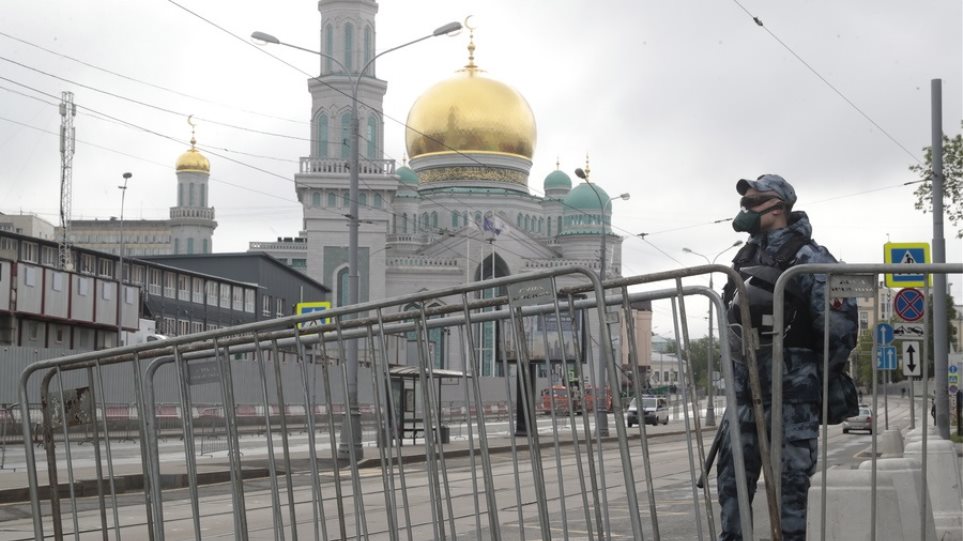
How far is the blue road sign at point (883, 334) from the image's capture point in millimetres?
4355

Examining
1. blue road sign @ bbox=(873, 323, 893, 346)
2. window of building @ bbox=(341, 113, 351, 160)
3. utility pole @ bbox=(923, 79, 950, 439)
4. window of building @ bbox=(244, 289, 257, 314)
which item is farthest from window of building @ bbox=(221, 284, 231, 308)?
blue road sign @ bbox=(873, 323, 893, 346)

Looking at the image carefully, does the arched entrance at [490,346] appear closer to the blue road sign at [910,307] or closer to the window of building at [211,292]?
the blue road sign at [910,307]

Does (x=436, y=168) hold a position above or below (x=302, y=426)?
above

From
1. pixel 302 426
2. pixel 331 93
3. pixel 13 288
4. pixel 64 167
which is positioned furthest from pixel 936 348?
pixel 64 167

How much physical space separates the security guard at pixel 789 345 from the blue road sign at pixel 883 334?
0.10m

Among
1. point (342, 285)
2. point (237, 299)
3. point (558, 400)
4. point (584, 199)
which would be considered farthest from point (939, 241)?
point (584, 199)

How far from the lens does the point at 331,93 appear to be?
7544cm

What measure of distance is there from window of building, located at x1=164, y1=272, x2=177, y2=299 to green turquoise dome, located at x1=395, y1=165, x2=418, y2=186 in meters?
31.3

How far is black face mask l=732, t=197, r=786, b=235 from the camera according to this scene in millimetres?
4879

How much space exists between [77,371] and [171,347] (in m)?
0.81

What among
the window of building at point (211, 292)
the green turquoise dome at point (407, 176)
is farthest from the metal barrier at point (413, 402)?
the green turquoise dome at point (407, 176)

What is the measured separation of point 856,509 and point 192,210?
110308 millimetres

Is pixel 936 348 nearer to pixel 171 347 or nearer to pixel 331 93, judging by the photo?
pixel 171 347

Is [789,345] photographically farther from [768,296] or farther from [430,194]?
[430,194]
